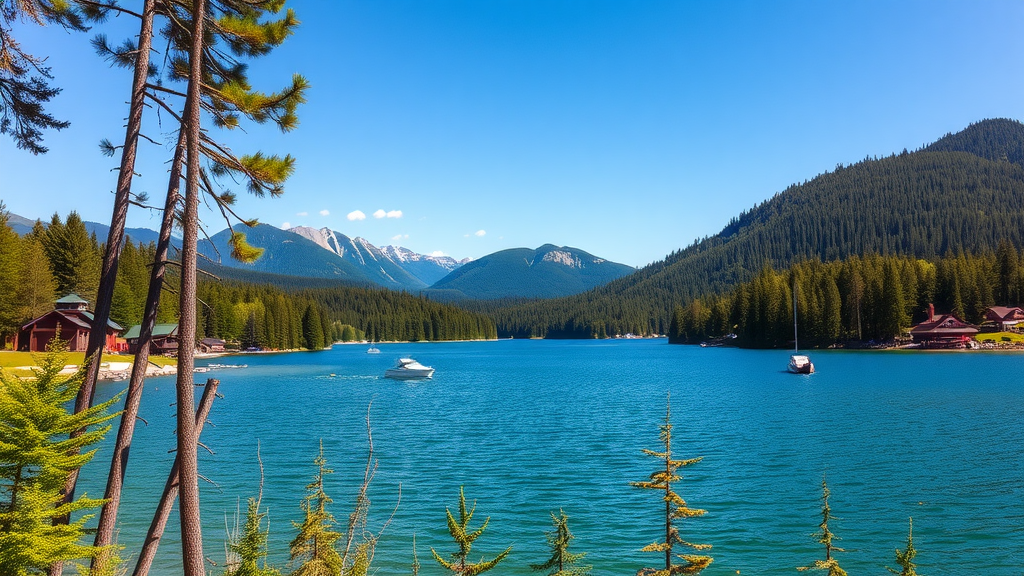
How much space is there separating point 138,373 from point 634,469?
17.6m

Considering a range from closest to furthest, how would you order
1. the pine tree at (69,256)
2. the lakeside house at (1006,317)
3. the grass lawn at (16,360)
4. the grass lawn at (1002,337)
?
the grass lawn at (16,360) → the pine tree at (69,256) → the grass lawn at (1002,337) → the lakeside house at (1006,317)

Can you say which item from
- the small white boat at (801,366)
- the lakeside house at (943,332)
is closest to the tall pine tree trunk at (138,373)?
the small white boat at (801,366)

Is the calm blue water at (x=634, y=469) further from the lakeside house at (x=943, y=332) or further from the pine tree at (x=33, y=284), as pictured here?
the lakeside house at (x=943, y=332)

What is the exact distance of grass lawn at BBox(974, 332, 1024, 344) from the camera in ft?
295

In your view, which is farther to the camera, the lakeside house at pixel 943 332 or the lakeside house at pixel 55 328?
the lakeside house at pixel 943 332

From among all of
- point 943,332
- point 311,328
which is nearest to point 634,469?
point 943,332

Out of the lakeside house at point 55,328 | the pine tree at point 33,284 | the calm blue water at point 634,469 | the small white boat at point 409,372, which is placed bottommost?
the calm blue water at point 634,469

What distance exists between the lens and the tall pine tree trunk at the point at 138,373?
813 centimetres

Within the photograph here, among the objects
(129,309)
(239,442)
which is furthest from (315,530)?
(129,309)

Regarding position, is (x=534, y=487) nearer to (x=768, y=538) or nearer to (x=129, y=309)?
(x=768, y=538)

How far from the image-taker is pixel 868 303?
10325 centimetres

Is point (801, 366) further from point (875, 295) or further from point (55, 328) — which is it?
point (55, 328)

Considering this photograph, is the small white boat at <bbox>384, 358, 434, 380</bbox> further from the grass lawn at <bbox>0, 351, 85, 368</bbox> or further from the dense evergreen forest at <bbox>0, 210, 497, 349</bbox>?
the grass lawn at <bbox>0, 351, 85, 368</bbox>

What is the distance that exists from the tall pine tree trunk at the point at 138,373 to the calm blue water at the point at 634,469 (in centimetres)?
594
